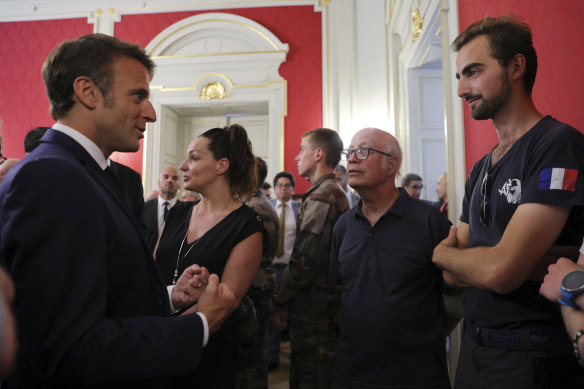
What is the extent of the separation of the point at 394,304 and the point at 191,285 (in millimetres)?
778

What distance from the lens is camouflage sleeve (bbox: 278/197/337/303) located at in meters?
1.96

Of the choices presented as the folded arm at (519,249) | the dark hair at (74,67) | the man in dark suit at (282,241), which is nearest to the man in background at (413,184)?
the man in dark suit at (282,241)

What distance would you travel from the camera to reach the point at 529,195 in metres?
1.03

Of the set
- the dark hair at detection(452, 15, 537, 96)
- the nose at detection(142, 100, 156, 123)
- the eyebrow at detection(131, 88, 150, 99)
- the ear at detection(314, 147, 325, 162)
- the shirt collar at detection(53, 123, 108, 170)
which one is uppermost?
the dark hair at detection(452, 15, 537, 96)

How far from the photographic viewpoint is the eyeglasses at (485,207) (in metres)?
1.21

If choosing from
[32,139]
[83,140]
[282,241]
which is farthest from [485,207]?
[282,241]

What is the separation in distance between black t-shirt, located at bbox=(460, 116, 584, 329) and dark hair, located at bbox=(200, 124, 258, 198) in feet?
3.10

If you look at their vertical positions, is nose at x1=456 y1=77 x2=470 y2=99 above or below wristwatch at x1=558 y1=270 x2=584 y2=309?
above

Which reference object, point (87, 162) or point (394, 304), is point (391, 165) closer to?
point (394, 304)

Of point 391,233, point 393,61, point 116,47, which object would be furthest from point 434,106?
point 116,47

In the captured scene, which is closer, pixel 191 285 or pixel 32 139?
pixel 191 285

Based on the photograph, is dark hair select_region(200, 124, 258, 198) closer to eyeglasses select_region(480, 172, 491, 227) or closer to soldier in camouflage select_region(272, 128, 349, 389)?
soldier in camouflage select_region(272, 128, 349, 389)

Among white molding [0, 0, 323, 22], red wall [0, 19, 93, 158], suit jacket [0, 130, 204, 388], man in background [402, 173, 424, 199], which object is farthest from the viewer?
red wall [0, 19, 93, 158]

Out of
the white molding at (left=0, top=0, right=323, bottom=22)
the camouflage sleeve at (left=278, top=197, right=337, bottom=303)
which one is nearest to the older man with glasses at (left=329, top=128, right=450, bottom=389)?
the camouflage sleeve at (left=278, top=197, right=337, bottom=303)
